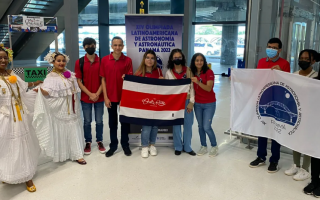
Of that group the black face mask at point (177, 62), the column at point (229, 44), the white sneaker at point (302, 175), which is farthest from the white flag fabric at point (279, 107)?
the column at point (229, 44)

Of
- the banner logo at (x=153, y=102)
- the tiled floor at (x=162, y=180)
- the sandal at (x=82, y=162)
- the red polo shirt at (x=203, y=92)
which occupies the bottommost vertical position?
the tiled floor at (x=162, y=180)

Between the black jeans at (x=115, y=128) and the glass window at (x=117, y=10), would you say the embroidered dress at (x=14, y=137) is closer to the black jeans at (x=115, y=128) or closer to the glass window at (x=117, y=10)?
the black jeans at (x=115, y=128)

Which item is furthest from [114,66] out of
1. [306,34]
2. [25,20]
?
[25,20]

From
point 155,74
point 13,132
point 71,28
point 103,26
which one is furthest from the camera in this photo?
point 103,26

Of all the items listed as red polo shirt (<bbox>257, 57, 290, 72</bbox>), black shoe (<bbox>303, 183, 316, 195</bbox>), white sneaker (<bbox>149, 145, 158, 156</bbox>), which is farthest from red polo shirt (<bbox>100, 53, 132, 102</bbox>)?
black shoe (<bbox>303, 183, 316, 195</bbox>)

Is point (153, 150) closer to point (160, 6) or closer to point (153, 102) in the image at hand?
point (153, 102)

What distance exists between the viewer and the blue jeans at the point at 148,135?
12.2 ft

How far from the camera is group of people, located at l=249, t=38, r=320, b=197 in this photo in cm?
277

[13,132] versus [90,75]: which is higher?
[90,75]

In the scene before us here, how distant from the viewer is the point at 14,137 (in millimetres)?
2682

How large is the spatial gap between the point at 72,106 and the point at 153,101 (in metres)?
1.06

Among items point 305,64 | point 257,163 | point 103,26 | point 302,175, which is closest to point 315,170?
point 302,175

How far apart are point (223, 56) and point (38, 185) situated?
13.4m

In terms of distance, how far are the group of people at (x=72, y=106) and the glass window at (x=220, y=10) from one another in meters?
11.0
